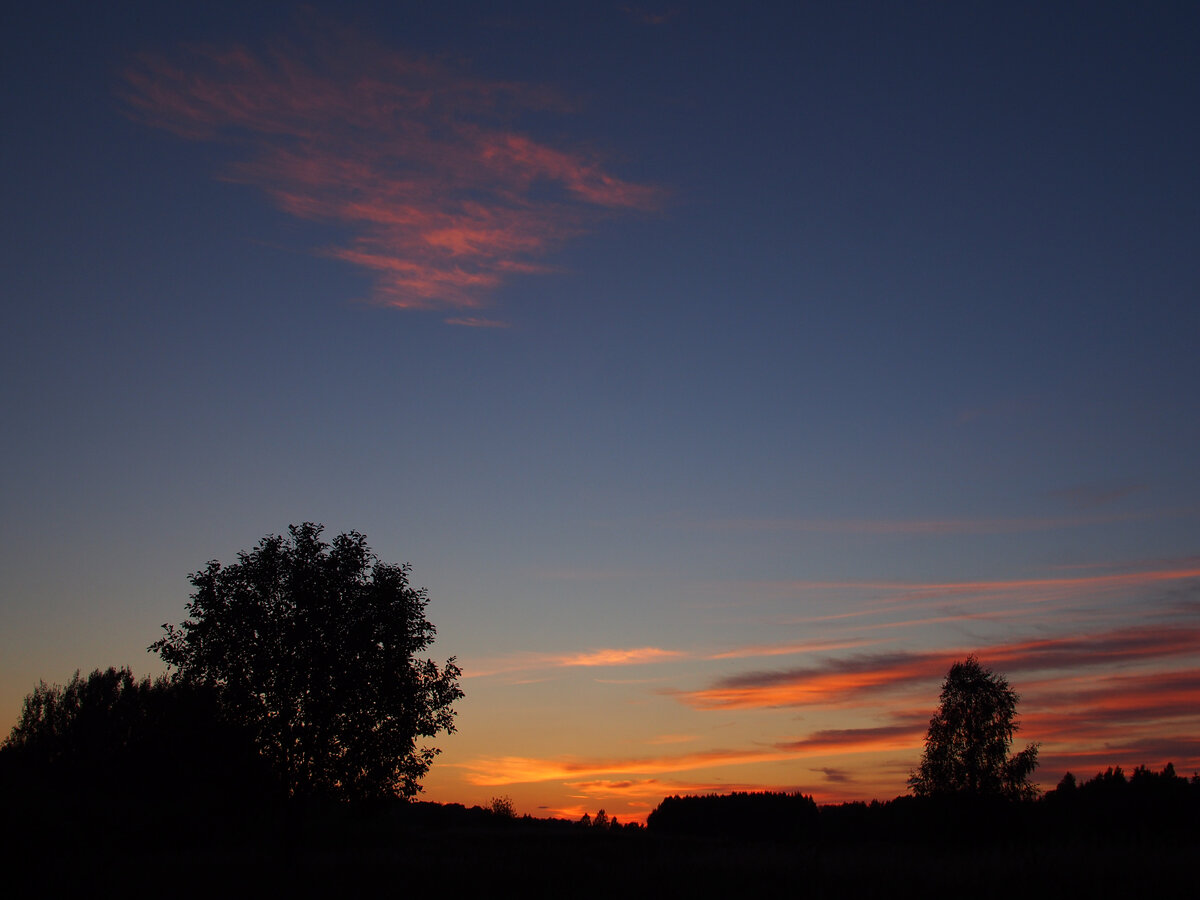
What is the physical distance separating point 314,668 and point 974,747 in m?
48.6

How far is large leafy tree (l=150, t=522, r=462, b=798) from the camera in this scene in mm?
38781

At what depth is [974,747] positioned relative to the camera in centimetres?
6222

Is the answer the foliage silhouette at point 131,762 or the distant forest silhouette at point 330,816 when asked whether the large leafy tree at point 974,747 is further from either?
the foliage silhouette at point 131,762

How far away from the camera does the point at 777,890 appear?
107 ft

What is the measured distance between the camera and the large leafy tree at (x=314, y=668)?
38781mm

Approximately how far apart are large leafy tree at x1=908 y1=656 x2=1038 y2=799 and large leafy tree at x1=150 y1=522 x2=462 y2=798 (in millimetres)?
Result: 40993

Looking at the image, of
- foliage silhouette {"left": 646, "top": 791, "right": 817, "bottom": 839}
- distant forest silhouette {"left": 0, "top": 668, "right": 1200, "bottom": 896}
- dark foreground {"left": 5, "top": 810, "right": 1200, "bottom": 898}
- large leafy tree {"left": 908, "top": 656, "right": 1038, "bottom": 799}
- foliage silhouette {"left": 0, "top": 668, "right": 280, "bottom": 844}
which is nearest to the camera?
dark foreground {"left": 5, "top": 810, "right": 1200, "bottom": 898}

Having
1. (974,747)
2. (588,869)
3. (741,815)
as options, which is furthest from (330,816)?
(741,815)

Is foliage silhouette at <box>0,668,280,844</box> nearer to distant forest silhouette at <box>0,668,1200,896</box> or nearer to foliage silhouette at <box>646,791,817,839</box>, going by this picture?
distant forest silhouette at <box>0,668,1200,896</box>

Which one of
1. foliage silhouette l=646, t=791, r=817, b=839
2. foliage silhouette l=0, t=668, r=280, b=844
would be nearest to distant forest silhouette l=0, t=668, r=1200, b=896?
foliage silhouette l=0, t=668, r=280, b=844

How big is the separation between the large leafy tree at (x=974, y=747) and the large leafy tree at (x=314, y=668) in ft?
134

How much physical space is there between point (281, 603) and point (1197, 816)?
68.4 metres

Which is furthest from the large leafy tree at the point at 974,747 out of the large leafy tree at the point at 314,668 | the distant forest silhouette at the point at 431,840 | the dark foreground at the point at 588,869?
the large leafy tree at the point at 314,668

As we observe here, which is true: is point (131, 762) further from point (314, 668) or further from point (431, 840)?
point (314, 668)
